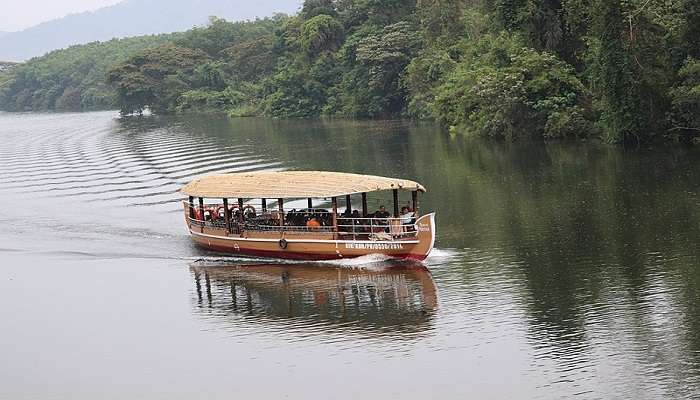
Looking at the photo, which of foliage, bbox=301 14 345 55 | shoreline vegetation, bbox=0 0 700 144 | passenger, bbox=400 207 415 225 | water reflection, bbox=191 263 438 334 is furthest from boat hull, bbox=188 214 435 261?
foliage, bbox=301 14 345 55

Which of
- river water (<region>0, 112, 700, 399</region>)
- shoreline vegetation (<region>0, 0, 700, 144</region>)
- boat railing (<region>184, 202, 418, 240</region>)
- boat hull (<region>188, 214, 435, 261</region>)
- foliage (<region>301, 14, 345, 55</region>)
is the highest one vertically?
foliage (<region>301, 14, 345, 55</region>)

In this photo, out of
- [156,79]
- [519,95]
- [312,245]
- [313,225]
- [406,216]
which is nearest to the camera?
[406,216]

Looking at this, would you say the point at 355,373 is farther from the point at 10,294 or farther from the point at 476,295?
the point at 10,294

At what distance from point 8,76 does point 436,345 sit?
6096 inches

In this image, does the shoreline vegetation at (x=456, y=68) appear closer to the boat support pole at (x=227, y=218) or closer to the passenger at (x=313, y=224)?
the passenger at (x=313, y=224)

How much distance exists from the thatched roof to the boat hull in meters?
1.23

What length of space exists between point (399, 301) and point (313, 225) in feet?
18.4

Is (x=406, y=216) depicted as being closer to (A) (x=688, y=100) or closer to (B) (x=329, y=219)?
(B) (x=329, y=219)

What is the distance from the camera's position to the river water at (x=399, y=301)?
21172mm

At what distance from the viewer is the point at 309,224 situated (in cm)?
3152

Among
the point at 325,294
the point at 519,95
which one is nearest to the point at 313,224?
the point at 325,294

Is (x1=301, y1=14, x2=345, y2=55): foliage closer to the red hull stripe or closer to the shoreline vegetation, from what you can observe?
the shoreline vegetation

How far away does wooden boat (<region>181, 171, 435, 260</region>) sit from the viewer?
30141mm

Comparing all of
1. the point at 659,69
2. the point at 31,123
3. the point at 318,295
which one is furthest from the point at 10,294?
the point at 31,123
